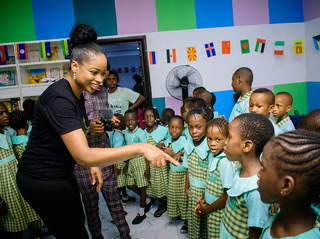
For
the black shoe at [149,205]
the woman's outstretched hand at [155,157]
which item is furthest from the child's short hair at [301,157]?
the black shoe at [149,205]

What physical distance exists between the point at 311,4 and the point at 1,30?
5.60 meters

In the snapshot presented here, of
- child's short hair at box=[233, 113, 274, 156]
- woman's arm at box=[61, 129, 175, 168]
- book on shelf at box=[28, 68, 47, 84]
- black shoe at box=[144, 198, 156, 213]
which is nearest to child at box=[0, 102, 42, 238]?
black shoe at box=[144, 198, 156, 213]

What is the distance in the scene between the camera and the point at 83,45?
4.34ft

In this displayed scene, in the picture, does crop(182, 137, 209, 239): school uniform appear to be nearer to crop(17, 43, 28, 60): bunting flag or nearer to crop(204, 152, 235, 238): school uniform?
crop(204, 152, 235, 238): school uniform

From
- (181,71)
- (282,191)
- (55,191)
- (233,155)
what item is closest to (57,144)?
(55,191)

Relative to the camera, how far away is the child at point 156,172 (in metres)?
2.79

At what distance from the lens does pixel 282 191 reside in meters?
0.84

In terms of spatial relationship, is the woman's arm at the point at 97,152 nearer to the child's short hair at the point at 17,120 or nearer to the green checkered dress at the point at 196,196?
the green checkered dress at the point at 196,196

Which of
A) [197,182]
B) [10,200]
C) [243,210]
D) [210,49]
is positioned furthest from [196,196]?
[210,49]

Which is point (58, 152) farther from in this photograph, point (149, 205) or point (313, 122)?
point (149, 205)

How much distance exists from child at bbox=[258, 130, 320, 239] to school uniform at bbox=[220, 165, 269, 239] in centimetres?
20

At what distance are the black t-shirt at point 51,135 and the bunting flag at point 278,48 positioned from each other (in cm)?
435

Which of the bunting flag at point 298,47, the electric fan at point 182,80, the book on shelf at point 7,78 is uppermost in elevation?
the bunting flag at point 298,47

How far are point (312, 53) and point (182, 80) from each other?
2.65 metres
